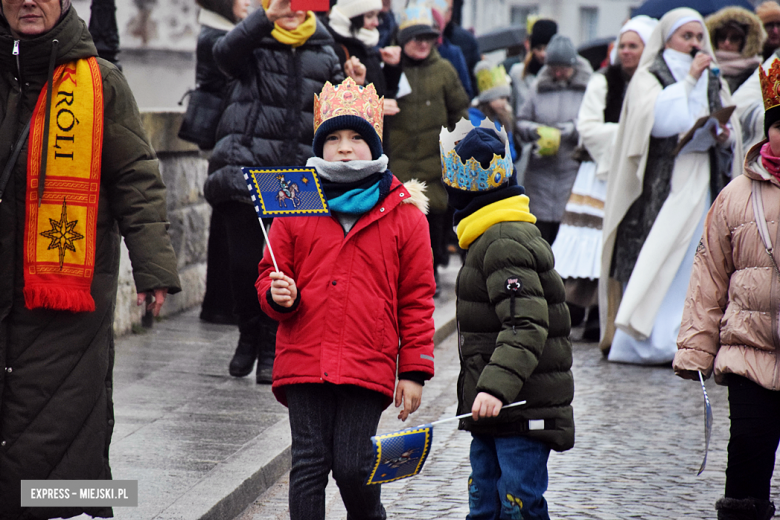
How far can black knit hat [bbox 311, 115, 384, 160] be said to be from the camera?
4219mm

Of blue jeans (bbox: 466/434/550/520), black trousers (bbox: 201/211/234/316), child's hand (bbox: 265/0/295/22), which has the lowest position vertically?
black trousers (bbox: 201/211/234/316)

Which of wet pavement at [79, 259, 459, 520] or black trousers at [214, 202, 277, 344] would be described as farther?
black trousers at [214, 202, 277, 344]

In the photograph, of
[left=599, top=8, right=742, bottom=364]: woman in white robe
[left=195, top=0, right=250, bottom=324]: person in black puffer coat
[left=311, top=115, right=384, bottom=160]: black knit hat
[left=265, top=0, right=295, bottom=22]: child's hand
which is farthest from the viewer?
[left=599, top=8, right=742, bottom=364]: woman in white robe

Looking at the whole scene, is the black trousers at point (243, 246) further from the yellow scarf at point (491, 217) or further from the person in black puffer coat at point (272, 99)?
the yellow scarf at point (491, 217)

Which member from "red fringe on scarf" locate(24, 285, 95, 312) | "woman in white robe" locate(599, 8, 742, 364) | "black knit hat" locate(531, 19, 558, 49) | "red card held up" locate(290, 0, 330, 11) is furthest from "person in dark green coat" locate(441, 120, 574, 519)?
"black knit hat" locate(531, 19, 558, 49)

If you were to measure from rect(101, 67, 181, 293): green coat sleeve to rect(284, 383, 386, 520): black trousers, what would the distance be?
62 centimetres

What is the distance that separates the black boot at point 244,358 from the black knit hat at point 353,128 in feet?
11.0

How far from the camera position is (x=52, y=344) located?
3992 millimetres

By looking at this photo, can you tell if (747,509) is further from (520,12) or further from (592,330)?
(520,12)

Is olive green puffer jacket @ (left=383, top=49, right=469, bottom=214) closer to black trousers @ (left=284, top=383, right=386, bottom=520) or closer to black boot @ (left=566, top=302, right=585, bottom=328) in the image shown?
black boot @ (left=566, top=302, right=585, bottom=328)

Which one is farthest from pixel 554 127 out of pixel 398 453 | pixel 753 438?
pixel 398 453

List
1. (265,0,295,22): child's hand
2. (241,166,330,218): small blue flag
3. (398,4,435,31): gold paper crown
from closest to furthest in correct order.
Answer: (241,166,330,218): small blue flag, (265,0,295,22): child's hand, (398,4,435,31): gold paper crown

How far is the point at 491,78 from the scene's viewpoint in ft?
39.9

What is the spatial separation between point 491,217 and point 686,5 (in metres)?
10.7
